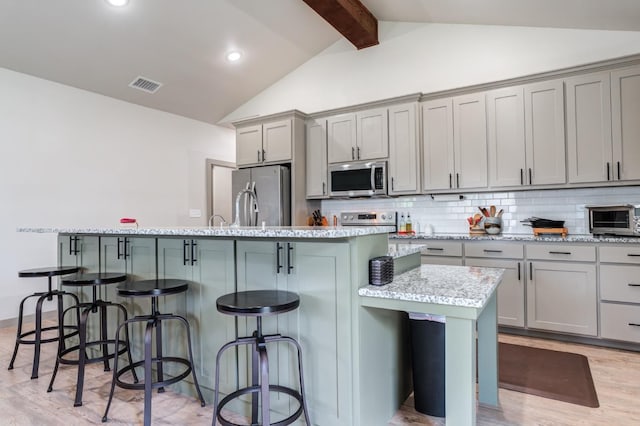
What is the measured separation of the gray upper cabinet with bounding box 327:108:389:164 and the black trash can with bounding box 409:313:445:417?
268 cm

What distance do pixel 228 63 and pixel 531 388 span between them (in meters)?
4.59

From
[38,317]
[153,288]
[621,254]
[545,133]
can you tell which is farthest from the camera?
[545,133]

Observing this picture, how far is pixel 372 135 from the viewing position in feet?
14.5

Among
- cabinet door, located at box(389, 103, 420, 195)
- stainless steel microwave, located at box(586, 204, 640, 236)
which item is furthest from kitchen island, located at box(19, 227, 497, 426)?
cabinet door, located at box(389, 103, 420, 195)

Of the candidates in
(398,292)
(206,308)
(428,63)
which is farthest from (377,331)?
(428,63)

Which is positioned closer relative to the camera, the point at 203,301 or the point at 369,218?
the point at 203,301

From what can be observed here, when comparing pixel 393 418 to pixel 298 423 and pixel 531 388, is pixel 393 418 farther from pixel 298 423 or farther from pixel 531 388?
pixel 531 388

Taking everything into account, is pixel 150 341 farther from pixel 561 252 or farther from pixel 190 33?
pixel 190 33

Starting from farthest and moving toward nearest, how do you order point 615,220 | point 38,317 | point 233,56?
1. point 233,56
2. point 615,220
3. point 38,317

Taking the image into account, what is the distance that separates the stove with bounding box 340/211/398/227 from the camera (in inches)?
178

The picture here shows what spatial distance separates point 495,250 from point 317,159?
7.87ft

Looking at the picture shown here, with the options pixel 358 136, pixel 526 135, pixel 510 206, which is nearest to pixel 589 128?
pixel 526 135

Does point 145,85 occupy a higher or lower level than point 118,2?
lower

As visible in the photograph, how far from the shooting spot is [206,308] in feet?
7.39
